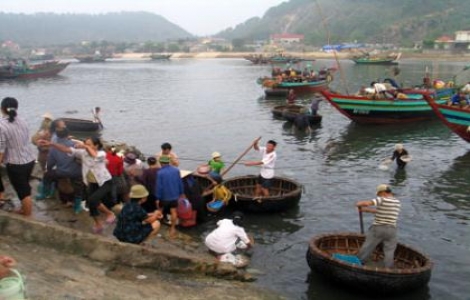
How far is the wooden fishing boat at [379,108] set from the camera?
86.8 feet

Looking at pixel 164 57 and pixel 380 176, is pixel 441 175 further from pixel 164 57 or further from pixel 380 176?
pixel 164 57

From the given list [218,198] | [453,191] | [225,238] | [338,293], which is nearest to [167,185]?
[225,238]

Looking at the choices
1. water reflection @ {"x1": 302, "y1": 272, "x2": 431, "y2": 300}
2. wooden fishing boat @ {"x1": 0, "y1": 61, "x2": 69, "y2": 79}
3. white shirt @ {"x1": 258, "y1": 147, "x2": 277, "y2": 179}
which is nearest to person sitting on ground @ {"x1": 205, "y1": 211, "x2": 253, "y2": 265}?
water reflection @ {"x1": 302, "y1": 272, "x2": 431, "y2": 300}

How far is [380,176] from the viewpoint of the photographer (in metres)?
17.0

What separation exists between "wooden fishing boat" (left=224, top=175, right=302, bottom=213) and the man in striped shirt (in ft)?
12.2

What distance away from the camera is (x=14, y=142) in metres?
8.40

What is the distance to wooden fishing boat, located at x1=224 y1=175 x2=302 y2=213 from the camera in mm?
12586

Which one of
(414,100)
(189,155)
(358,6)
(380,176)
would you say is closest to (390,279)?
(380,176)

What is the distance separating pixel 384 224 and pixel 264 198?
424cm

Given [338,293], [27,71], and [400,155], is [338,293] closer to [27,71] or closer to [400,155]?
[400,155]

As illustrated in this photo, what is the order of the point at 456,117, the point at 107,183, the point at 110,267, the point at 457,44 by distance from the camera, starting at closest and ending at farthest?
the point at 110,267 < the point at 107,183 < the point at 456,117 < the point at 457,44

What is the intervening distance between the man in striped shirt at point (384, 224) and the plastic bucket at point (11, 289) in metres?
5.97

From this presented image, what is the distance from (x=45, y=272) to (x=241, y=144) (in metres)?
16.8

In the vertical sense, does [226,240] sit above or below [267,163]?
below
